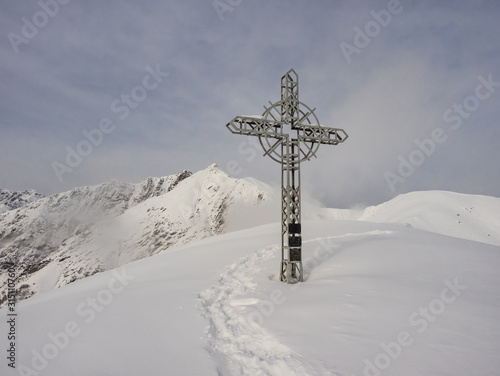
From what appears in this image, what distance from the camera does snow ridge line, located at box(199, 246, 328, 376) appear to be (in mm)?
4488

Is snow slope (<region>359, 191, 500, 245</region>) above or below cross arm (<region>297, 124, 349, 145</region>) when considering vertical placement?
above

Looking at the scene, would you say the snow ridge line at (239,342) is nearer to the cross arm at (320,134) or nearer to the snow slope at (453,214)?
the cross arm at (320,134)

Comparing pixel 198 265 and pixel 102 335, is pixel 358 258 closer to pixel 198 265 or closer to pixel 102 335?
pixel 198 265

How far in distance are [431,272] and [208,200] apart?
151 m

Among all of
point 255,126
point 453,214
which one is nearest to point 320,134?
point 255,126

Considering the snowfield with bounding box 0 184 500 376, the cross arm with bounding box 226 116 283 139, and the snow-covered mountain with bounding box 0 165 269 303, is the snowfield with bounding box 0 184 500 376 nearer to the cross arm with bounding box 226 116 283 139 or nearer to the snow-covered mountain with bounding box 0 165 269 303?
the cross arm with bounding box 226 116 283 139

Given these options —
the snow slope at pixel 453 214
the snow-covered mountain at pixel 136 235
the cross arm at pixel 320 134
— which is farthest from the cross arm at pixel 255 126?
the snow-covered mountain at pixel 136 235

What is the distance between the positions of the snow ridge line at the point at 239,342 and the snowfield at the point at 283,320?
0.02 meters

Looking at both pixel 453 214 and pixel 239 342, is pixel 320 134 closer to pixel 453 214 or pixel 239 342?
pixel 239 342

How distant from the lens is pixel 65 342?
205 inches

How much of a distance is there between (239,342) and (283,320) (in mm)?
1156

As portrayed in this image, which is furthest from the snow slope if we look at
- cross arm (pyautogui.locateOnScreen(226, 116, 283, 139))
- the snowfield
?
cross arm (pyautogui.locateOnScreen(226, 116, 283, 139))

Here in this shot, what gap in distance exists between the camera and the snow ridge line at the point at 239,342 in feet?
14.7

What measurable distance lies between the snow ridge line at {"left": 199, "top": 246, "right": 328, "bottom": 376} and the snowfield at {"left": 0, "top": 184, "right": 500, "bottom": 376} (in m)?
0.02
